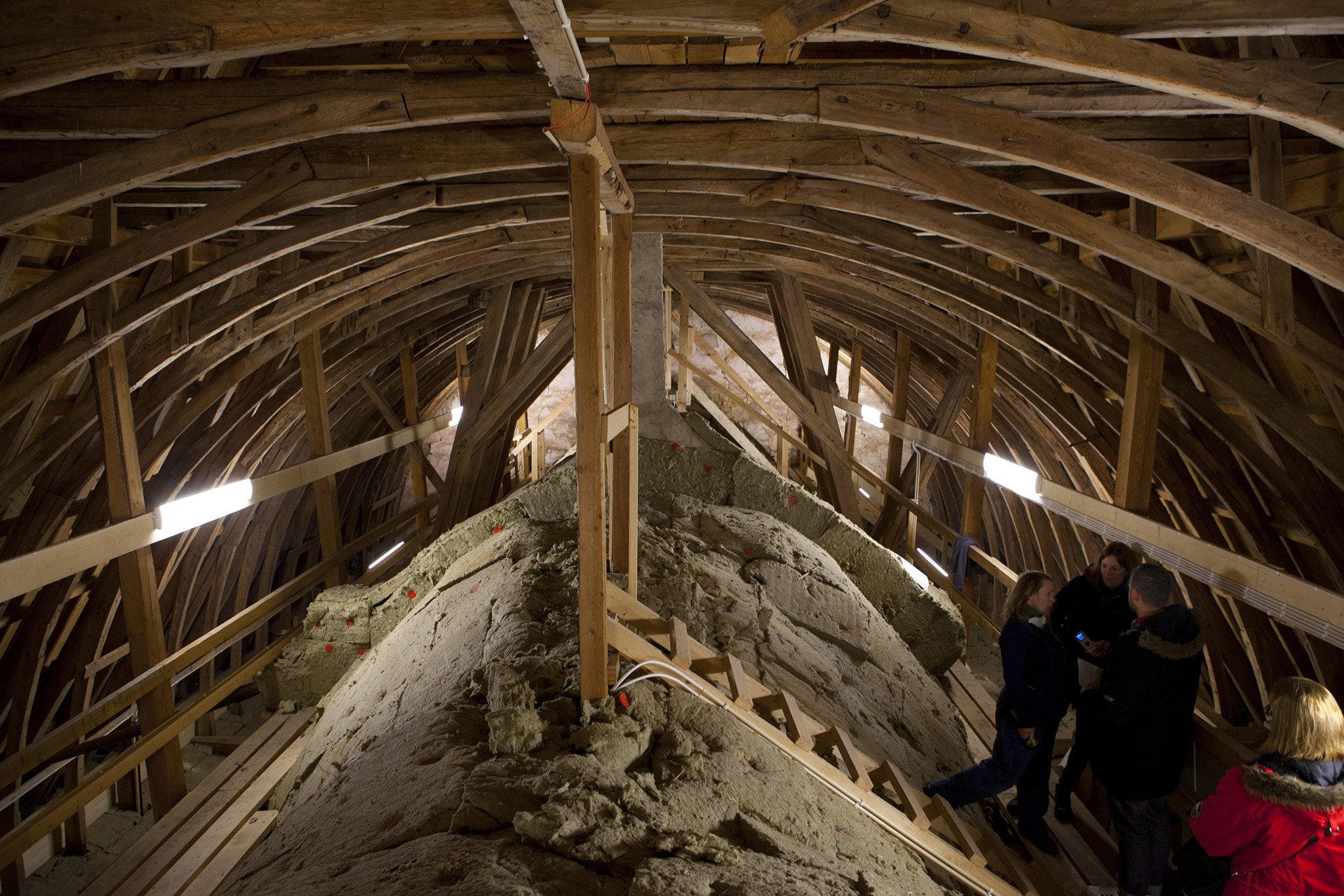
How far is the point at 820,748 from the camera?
3.22 m

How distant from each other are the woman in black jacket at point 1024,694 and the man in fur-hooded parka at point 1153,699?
26 centimetres

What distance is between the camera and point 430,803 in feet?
8.30

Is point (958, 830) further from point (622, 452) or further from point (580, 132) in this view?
point (580, 132)

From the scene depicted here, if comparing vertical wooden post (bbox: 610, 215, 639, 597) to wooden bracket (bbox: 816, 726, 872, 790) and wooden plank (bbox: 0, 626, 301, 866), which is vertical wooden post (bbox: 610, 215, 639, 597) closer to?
wooden bracket (bbox: 816, 726, 872, 790)

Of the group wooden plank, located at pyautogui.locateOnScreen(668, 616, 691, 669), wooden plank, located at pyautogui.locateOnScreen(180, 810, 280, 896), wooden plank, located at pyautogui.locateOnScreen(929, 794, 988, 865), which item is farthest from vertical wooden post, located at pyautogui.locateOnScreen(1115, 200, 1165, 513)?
wooden plank, located at pyautogui.locateOnScreen(180, 810, 280, 896)

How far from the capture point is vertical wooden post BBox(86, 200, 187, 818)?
3.90 metres

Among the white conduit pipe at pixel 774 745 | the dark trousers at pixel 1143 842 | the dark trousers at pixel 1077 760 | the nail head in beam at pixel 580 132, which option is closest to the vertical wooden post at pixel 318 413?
the nail head in beam at pixel 580 132

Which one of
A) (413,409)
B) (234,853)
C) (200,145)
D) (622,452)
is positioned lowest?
(234,853)

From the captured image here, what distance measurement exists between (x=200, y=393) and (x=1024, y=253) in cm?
602

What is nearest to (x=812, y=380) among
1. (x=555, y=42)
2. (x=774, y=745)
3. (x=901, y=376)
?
(x=901, y=376)

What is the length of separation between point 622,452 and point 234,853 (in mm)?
2921

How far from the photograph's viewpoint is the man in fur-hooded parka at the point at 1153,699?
319cm

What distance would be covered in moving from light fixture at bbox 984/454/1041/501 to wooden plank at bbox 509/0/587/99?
13.0 feet

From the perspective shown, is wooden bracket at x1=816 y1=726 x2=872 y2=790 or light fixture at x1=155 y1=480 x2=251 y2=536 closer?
wooden bracket at x1=816 y1=726 x2=872 y2=790
